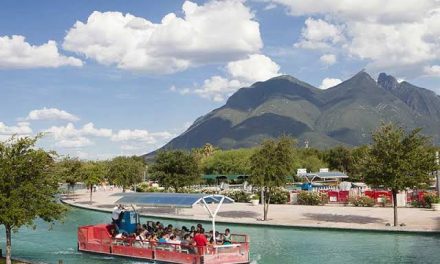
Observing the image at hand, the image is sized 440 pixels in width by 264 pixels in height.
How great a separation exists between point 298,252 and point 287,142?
12.7 m

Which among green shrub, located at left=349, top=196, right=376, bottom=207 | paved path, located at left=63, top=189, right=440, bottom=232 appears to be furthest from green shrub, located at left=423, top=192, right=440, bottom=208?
green shrub, located at left=349, top=196, right=376, bottom=207

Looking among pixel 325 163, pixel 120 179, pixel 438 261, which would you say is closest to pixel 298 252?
pixel 438 261

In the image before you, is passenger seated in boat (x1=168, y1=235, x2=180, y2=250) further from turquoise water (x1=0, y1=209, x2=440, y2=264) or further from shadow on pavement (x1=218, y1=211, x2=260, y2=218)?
shadow on pavement (x1=218, y1=211, x2=260, y2=218)

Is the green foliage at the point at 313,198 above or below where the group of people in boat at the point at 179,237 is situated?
above

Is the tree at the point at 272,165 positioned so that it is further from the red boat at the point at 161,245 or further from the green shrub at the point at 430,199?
the green shrub at the point at 430,199

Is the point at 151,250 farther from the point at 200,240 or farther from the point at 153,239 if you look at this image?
the point at 200,240

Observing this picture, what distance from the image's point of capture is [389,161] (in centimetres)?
3428

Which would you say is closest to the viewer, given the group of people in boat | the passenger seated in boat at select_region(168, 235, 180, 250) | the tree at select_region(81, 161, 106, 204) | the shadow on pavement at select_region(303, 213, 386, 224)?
the group of people in boat

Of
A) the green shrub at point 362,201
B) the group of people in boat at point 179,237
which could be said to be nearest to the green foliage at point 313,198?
the green shrub at point 362,201

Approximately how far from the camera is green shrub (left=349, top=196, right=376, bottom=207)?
4719 cm

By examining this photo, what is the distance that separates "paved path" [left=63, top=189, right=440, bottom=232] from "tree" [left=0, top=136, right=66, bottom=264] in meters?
10.1

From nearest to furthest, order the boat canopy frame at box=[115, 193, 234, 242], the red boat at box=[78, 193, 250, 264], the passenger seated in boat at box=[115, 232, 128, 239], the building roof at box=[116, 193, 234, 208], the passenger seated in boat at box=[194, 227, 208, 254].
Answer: the red boat at box=[78, 193, 250, 264] < the passenger seated in boat at box=[194, 227, 208, 254] < the boat canopy frame at box=[115, 193, 234, 242] < the building roof at box=[116, 193, 234, 208] < the passenger seated in boat at box=[115, 232, 128, 239]

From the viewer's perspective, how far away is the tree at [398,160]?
3375 cm

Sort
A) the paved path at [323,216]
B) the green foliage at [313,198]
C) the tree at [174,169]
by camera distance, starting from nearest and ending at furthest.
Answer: the paved path at [323,216], the green foliage at [313,198], the tree at [174,169]
